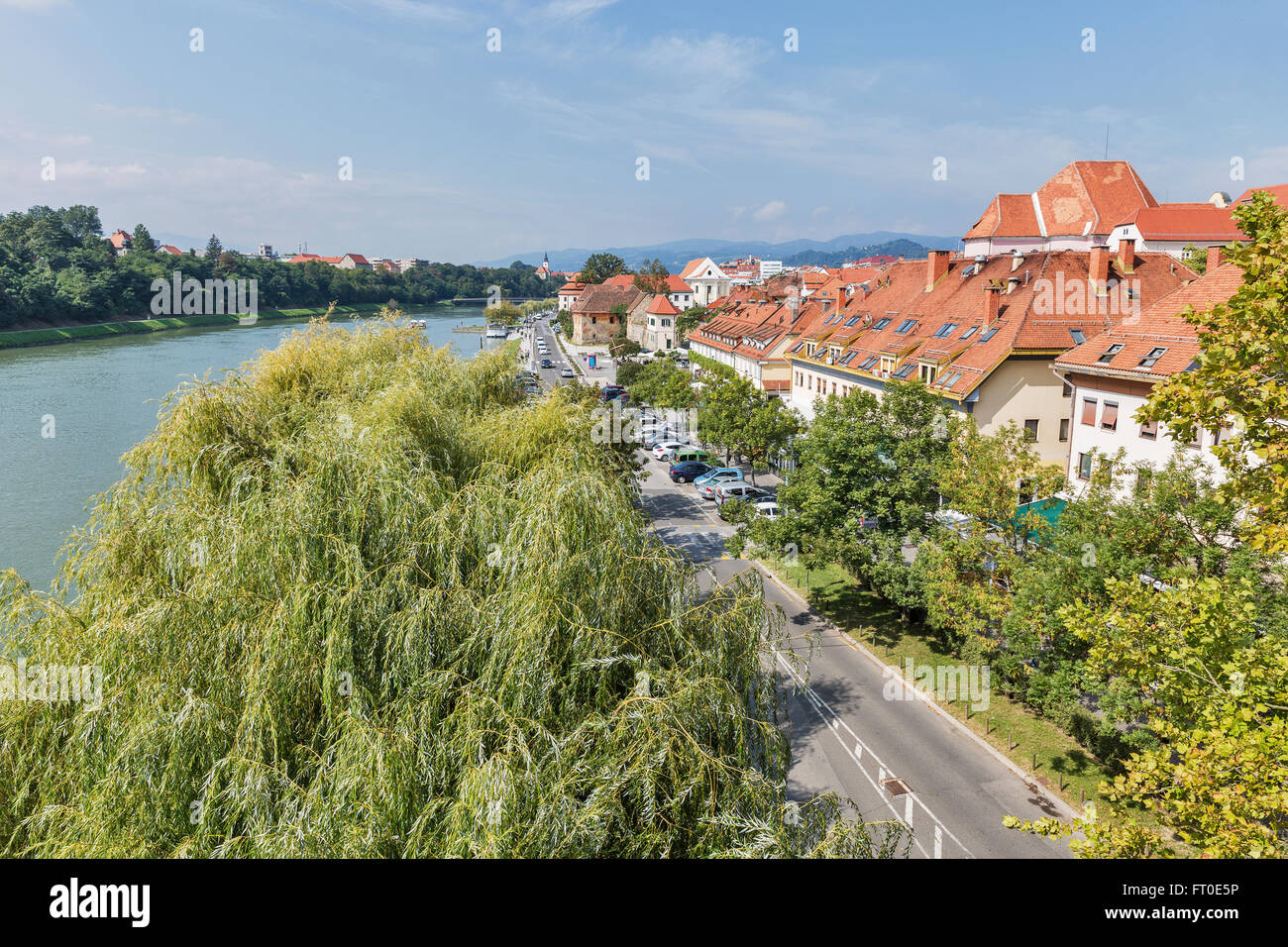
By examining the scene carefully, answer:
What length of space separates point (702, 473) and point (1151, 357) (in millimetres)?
23399

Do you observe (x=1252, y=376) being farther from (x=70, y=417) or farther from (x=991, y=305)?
(x=70, y=417)

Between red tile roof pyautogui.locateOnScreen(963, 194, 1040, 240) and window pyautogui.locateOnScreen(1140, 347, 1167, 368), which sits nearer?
window pyautogui.locateOnScreen(1140, 347, 1167, 368)

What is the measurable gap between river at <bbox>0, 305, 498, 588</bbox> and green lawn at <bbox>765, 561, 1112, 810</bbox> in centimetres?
1674

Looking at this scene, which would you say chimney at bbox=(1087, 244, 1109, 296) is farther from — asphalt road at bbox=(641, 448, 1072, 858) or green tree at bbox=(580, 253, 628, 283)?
green tree at bbox=(580, 253, 628, 283)

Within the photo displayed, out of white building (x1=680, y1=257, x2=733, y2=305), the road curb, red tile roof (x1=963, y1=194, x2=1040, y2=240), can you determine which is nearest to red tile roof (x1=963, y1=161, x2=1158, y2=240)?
red tile roof (x1=963, y1=194, x2=1040, y2=240)

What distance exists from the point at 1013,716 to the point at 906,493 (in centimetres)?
675

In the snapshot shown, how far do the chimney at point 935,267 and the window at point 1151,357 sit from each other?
20576mm

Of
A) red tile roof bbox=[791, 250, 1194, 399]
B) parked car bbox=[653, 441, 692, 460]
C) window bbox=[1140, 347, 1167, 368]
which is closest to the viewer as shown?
window bbox=[1140, 347, 1167, 368]

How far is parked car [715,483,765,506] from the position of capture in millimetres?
38594

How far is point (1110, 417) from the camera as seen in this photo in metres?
28.5

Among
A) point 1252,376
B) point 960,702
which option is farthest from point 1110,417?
point 1252,376

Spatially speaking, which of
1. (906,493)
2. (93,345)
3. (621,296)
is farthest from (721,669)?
(621,296)

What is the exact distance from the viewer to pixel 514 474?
16016mm
